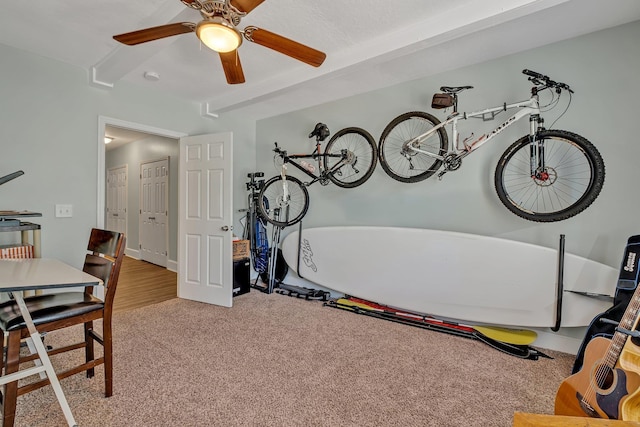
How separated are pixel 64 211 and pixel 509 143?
14.0 ft

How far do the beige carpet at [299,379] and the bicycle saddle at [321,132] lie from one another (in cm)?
214

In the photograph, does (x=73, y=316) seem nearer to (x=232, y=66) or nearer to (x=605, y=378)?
(x=232, y=66)

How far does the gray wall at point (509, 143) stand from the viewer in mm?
2275

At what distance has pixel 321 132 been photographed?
367 centimetres

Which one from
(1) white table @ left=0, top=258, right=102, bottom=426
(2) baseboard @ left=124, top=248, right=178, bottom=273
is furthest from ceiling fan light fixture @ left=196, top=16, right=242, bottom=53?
(2) baseboard @ left=124, top=248, right=178, bottom=273

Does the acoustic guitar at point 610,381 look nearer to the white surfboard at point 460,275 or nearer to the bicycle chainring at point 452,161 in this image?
the white surfboard at point 460,275

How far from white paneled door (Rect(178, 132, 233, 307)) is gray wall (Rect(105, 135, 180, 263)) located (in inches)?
62.4

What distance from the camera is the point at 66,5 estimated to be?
206 cm

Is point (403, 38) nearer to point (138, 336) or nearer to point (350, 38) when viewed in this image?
point (350, 38)

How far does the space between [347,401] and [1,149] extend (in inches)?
136

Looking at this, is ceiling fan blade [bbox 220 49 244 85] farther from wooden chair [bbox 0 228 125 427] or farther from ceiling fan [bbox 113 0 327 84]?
wooden chair [bbox 0 228 125 427]

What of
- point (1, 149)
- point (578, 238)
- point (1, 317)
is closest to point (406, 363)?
point (578, 238)

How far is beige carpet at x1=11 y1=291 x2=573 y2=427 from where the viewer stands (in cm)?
168

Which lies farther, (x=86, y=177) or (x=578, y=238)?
(x=86, y=177)
